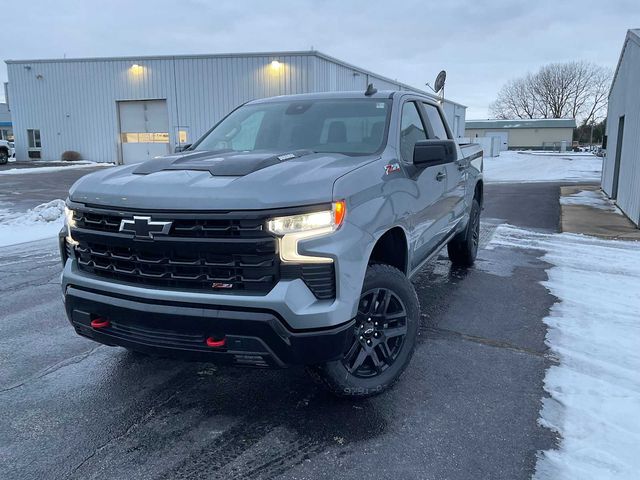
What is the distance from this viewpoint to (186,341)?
2838 mm

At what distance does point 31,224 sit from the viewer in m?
10.7

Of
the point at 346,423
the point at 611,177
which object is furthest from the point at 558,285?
the point at 611,177

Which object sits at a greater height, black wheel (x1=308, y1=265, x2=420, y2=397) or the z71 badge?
the z71 badge

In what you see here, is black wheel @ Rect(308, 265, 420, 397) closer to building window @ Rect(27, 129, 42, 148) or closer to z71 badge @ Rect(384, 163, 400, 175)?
z71 badge @ Rect(384, 163, 400, 175)

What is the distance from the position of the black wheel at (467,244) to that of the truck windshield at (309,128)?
2.76 m

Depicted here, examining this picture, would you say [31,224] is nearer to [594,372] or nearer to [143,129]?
[594,372]

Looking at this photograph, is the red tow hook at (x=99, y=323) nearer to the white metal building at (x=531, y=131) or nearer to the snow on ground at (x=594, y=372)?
the snow on ground at (x=594, y=372)

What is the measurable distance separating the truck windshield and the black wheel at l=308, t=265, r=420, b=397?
1.07m

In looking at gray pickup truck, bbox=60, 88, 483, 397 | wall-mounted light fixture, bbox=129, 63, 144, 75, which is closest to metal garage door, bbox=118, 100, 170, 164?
wall-mounted light fixture, bbox=129, 63, 144, 75

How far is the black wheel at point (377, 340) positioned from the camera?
3.15m

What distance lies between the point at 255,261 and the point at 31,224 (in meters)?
9.65

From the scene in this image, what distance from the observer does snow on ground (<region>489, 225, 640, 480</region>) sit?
2.78m

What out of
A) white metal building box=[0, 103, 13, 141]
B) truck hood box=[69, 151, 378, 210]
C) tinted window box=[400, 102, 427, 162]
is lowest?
truck hood box=[69, 151, 378, 210]

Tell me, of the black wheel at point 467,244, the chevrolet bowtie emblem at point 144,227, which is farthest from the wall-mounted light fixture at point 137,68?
the chevrolet bowtie emblem at point 144,227
